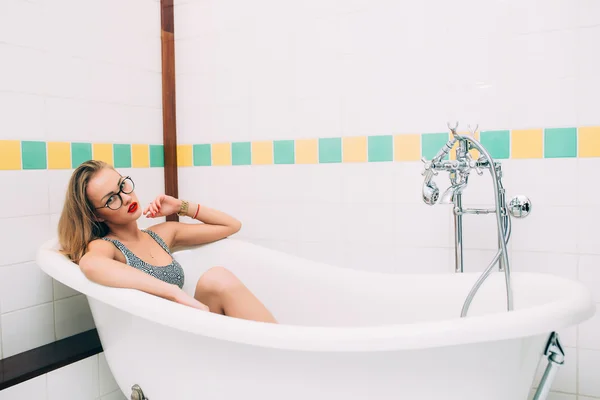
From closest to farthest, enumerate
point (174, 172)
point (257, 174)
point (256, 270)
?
point (256, 270) → point (257, 174) → point (174, 172)

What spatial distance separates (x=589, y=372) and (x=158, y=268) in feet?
5.27

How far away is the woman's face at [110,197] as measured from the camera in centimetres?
183

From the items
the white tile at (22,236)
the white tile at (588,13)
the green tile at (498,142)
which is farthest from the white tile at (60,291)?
the white tile at (588,13)

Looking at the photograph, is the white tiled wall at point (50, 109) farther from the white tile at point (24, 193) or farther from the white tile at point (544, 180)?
the white tile at point (544, 180)

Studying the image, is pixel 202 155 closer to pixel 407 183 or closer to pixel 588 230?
pixel 407 183

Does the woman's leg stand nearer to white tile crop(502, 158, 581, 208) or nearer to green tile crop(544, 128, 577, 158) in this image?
white tile crop(502, 158, 581, 208)

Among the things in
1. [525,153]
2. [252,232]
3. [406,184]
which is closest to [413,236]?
[406,184]

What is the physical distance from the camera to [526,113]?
77.3 inches

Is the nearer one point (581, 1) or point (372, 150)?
point (581, 1)

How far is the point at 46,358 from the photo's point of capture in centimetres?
190

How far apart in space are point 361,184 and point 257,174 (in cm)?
52

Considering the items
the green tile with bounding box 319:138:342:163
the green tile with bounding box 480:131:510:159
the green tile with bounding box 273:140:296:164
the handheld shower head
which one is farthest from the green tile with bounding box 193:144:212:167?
the green tile with bounding box 480:131:510:159

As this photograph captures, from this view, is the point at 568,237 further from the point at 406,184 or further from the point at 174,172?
the point at 174,172

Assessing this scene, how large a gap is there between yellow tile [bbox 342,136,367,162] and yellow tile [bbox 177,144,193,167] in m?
0.84
